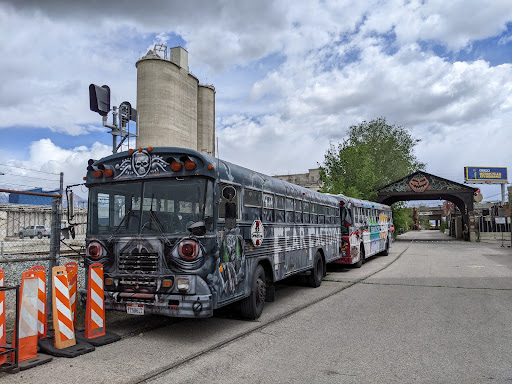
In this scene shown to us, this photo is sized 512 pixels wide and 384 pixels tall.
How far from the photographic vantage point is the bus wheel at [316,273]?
433 inches

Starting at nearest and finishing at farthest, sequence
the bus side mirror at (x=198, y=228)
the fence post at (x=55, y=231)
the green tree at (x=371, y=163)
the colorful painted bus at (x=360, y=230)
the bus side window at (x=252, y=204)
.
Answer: the bus side mirror at (x=198, y=228) < the fence post at (x=55, y=231) < the bus side window at (x=252, y=204) < the colorful painted bus at (x=360, y=230) < the green tree at (x=371, y=163)

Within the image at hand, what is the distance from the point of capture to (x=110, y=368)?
486 cm

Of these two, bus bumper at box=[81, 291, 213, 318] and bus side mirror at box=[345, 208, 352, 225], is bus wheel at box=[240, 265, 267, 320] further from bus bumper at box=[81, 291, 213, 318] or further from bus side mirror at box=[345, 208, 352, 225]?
bus side mirror at box=[345, 208, 352, 225]

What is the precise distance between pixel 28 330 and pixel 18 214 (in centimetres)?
297

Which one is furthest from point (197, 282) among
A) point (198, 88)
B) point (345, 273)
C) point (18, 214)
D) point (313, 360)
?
point (198, 88)

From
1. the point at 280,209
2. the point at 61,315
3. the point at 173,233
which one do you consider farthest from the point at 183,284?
the point at 280,209

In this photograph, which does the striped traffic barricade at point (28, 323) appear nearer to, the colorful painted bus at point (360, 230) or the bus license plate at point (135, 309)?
the bus license plate at point (135, 309)

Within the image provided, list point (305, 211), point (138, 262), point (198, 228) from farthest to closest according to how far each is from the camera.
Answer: point (305, 211) < point (138, 262) < point (198, 228)

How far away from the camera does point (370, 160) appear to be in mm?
47531

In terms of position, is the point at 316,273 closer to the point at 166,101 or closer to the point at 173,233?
the point at 173,233

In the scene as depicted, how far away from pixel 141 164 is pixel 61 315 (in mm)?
2456

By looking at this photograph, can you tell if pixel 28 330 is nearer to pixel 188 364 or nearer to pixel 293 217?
pixel 188 364

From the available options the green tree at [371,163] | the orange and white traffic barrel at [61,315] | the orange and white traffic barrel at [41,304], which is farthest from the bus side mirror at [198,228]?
the green tree at [371,163]

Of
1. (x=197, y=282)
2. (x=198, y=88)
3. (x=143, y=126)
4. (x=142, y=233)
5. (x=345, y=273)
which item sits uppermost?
(x=198, y=88)
